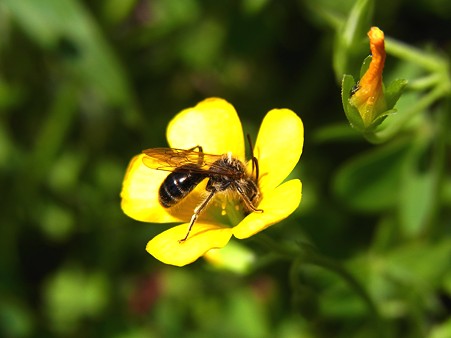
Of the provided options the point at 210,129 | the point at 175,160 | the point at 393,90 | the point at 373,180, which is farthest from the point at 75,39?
the point at 393,90

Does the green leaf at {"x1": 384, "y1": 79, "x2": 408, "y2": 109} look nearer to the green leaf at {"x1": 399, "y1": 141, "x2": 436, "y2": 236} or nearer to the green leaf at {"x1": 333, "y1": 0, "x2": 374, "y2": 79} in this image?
the green leaf at {"x1": 333, "y1": 0, "x2": 374, "y2": 79}

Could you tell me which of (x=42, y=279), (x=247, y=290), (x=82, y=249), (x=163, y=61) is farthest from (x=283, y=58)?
(x=42, y=279)

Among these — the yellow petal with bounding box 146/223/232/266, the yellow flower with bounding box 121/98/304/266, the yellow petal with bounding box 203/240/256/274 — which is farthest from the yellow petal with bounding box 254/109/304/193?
the yellow petal with bounding box 203/240/256/274

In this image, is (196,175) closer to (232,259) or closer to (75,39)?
(232,259)

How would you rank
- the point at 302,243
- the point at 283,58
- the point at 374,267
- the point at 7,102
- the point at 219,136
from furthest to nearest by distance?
the point at 283,58, the point at 7,102, the point at 374,267, the point at 219,136, the point at 302,243

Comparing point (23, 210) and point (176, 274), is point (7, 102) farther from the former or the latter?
point (176, 274)

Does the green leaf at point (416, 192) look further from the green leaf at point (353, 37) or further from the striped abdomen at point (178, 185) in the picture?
the striped abdomen at point (178, 185)
